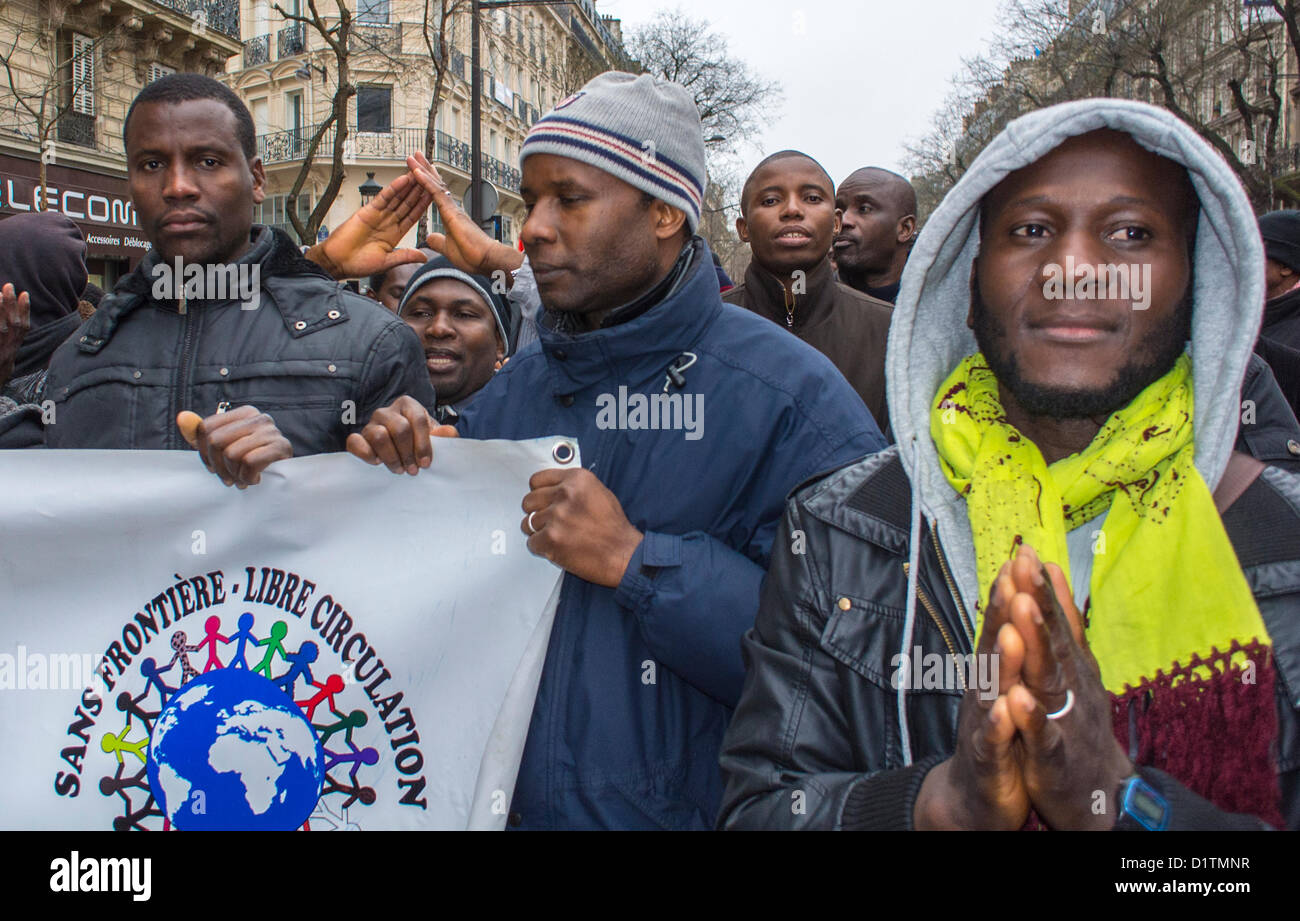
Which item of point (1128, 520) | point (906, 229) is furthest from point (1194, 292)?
point (906, 229)

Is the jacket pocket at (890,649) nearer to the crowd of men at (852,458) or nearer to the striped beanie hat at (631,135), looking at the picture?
the crowd of men at (852,458)

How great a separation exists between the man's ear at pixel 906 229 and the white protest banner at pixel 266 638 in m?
4.64

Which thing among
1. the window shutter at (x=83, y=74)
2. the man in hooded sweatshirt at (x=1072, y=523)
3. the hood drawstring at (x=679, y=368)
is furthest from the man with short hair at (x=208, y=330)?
the window shutter at (x=83, y=74)

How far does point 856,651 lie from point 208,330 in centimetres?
182

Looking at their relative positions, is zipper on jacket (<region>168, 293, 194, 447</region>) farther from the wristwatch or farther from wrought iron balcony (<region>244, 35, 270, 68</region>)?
wrought iron balcony (<region>244, 35, 270, 68</region>)

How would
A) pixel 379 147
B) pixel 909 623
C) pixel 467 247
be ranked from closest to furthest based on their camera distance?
pixel 909 623
pixel 467 247
pixel 379 147

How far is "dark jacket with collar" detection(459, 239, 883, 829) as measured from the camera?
190 cm

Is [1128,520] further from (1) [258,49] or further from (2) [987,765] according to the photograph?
(1) [258,49]

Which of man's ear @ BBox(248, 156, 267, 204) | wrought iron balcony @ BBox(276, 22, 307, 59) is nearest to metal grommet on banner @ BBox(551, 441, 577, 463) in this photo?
man's ear @ BBox(248, 156, 267, 204)

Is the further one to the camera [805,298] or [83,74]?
[83,74]

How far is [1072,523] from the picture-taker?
5.58 feet

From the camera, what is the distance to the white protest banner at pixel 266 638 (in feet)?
7.07
